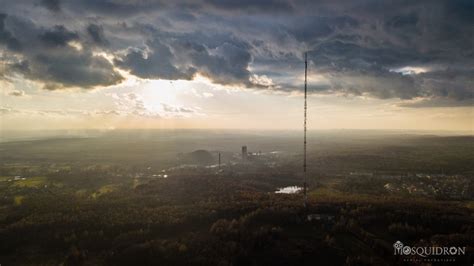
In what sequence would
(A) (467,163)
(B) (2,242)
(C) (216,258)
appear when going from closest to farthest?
(C) (216,258), (B) (2,242), (A) (467,163)

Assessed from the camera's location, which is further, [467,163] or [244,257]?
[467,163]

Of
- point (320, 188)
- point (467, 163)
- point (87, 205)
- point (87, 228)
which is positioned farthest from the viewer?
point (467, 163)

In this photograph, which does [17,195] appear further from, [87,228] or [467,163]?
[467,163]

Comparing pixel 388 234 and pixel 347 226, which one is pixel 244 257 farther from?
pixel 388 234

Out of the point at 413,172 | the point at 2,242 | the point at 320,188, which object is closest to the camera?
the point at 2,242

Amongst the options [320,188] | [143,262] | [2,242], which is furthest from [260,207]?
[320,188]

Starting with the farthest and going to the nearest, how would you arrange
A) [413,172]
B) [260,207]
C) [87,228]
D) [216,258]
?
[413,172], [260,207], [87,228], [216,258]

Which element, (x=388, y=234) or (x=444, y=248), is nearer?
(x=444, y=248)

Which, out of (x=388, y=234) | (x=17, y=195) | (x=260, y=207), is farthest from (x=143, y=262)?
(x=17, y=195)
